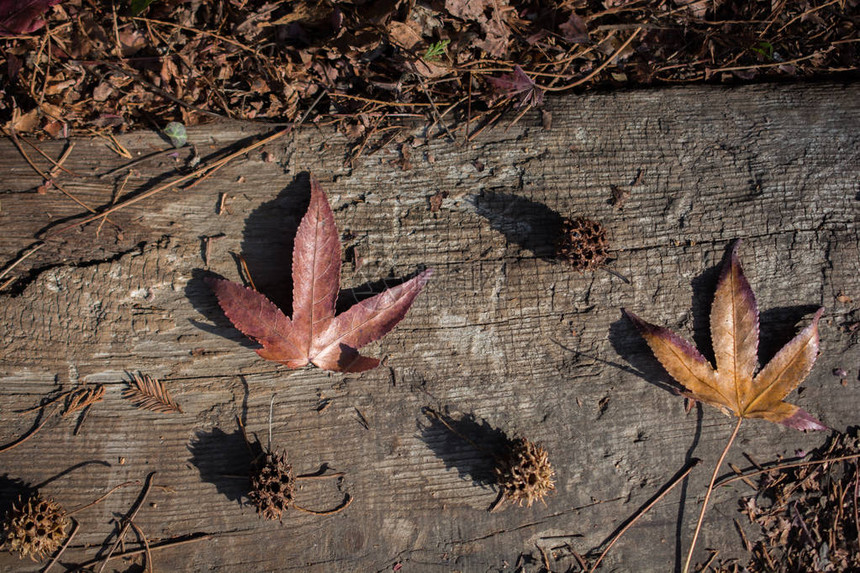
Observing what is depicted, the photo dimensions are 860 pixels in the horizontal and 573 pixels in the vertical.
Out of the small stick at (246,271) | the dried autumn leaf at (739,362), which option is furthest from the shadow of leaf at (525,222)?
the small stick at (246,271)

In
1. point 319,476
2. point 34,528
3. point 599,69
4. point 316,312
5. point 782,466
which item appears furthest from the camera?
point 599,69

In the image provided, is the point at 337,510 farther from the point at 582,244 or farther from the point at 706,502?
the point at 706,502

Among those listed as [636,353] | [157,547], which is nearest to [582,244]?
[636,353]

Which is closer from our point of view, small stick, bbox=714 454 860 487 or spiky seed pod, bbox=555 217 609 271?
spiky seed pod, bbox=555 217 609 271

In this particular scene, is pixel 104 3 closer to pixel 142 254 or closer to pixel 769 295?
pixel 142 254

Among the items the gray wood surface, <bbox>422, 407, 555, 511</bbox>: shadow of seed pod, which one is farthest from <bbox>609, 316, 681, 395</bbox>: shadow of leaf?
<bbox>422, 407, 555, 511</bbox>: shadow of seed pod

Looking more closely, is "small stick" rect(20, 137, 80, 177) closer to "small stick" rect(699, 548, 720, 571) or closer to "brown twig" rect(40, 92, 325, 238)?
"brown twig" rect(40, 92, 325, 238)
